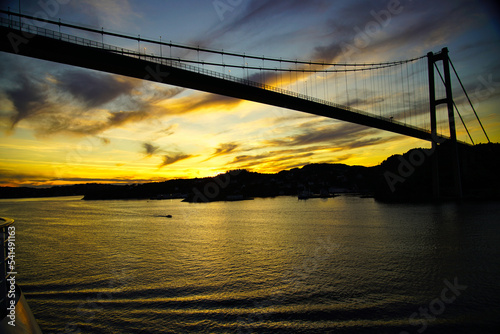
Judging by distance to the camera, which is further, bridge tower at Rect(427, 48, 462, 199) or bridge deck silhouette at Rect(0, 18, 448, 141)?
bridge tower at Rect(427, 48, 462, 199)

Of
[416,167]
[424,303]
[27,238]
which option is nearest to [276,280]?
[424,303]

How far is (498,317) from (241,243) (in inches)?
605

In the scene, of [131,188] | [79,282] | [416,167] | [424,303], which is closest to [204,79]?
[79,282]

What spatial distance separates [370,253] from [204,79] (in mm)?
22594

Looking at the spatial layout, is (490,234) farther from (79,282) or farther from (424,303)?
(79,282)

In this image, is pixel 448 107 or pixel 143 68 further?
pixel 448 107

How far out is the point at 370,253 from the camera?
53.1 ft

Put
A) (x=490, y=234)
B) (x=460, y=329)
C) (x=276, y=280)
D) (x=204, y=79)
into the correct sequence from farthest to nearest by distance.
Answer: (x=204, y=79)
(x=490, y=234)
(x=276, y=280)
(x=460, y=329)

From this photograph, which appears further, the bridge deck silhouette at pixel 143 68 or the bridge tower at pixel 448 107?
the bridge tower at pixel 448 107

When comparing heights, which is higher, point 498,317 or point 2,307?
point 2,307

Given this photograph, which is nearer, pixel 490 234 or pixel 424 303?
pixel 424 303

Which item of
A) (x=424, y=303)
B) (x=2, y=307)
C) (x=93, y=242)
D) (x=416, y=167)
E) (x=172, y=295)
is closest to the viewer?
(x=2, y=307)

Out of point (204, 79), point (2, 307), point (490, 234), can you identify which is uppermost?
point (204, 79)

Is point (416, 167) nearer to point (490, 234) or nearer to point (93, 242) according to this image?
point (490, 234)
